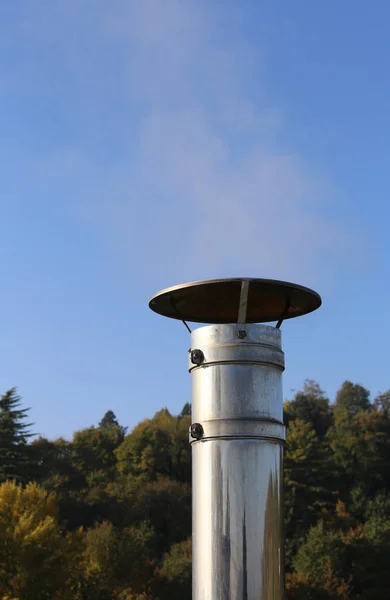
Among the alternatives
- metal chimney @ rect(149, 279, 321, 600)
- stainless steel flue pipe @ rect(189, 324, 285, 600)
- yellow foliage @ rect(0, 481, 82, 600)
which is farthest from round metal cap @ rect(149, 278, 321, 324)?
yellow foliage @ rect(0, 481, 82, 600)

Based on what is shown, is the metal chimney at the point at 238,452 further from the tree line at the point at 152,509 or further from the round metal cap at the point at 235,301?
the tree line at the point at 152,509

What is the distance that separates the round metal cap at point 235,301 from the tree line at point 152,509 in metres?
37.9

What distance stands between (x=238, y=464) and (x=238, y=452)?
74 millimetres

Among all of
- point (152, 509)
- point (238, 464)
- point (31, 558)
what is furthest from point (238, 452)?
point (152, 509)

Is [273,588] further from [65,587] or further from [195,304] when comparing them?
[65,587]

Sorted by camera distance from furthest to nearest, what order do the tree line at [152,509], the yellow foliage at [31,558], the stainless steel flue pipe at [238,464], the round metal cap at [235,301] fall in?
the tree line at [152,509] < the yellow foliage at [31,558] < the round metal cap at [235,301] < the stainless steel flue pipe at [238,464]

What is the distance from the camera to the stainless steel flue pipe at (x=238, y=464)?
15.8ft

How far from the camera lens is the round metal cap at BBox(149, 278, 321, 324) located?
5230 millimetres

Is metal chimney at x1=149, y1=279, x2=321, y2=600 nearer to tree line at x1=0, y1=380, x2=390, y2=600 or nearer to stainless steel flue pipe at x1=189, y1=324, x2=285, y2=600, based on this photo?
stainless steel flue pipe at x1=189, y1=324, x2=285, y2=600

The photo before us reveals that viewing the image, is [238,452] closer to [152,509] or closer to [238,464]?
[238,464]

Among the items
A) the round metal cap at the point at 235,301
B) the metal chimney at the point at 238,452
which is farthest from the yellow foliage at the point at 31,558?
the metal chimney at the point at 238,452

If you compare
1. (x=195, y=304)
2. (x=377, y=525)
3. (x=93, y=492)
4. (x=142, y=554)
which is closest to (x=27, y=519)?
(x=142, y=554)

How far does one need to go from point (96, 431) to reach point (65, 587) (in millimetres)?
40590

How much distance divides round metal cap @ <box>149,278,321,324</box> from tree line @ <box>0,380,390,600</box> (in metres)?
37.9
